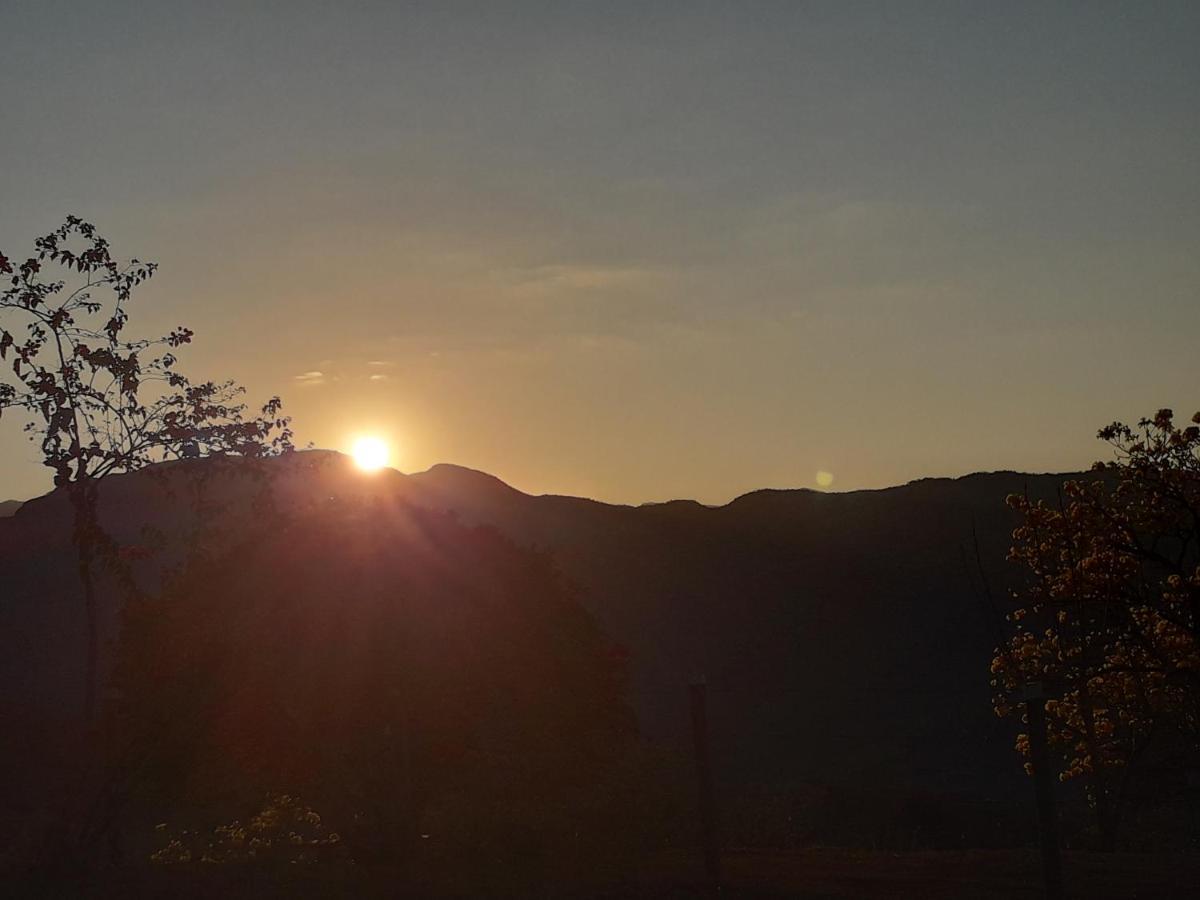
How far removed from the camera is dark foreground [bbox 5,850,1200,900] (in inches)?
569

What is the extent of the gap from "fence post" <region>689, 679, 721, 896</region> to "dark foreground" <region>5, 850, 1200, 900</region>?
0.90ft

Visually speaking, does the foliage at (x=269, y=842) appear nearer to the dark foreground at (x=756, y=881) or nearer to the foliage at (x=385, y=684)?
the foliage at (x=385, y=684)

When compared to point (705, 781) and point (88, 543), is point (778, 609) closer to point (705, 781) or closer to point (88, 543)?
point (88, 543)

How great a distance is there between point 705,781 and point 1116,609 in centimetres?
928

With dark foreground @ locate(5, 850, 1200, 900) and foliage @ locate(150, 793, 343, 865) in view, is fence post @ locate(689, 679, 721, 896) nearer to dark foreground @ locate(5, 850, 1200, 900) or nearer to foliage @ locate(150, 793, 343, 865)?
dark foreground @ locate(5, 850, 1200, 900)

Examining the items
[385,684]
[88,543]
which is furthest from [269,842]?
[88,543]

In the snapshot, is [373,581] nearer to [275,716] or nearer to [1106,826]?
[275,716]

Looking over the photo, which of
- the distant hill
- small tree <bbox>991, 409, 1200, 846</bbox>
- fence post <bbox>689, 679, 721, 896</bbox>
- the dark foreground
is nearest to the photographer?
fence post <bbox>689, 679, 721, 896</bbox>

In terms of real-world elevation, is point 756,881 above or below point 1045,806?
below

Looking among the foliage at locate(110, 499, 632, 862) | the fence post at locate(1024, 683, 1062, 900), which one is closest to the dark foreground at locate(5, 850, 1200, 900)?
the fence post at locate(1024, 683, 1062, 900)

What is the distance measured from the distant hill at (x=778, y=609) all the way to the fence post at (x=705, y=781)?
30.3 metres

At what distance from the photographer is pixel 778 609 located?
264 ft

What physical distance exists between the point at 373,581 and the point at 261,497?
277 centimetres

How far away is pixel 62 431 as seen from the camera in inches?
800
